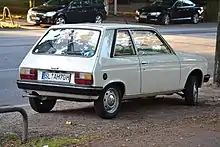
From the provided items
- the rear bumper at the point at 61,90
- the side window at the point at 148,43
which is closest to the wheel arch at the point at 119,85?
the rear bumper at the point at 61,90

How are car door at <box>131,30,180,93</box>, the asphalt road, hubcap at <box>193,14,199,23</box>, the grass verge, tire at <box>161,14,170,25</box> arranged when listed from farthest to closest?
1. hubcap at <box>193,14,199,23</box>
2. tire at <box>161,14,170,25</box>
3. the asphalt road
4. car door at <box>131,30,180,93</box>
5. the grass verge

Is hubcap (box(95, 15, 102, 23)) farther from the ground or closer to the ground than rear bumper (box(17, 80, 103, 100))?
closer to the ground

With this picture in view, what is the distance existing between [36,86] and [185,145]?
109 inches

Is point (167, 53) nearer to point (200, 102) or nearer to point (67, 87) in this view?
point (200, 102)

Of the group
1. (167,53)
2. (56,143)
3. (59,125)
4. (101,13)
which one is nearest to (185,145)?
(56,143)

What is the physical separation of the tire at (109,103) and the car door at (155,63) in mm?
577

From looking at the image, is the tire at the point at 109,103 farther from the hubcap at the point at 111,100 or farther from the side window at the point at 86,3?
the side window at the point at 86,3

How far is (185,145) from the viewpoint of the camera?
6508 millimetres

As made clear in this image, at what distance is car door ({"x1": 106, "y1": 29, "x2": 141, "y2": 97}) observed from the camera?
8.30m

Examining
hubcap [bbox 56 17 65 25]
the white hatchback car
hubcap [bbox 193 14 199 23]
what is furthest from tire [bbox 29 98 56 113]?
hubcap [bbox 193 14 199 23]

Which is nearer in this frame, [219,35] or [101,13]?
[219,35]

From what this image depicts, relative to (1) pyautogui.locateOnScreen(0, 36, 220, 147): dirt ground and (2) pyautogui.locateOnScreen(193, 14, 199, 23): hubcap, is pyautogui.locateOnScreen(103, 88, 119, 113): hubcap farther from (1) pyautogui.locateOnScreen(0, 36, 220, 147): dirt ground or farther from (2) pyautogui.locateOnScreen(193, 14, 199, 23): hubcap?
(2) pyautogui.locateOnScreen(193, 14, 199, 23): hubcap

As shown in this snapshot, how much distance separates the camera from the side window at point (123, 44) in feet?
28.2

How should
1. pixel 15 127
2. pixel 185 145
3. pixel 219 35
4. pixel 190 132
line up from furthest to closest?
1. pixel 219 35
2. pixel 15 127
3. pixel 190 132
4. pixel 185 145
